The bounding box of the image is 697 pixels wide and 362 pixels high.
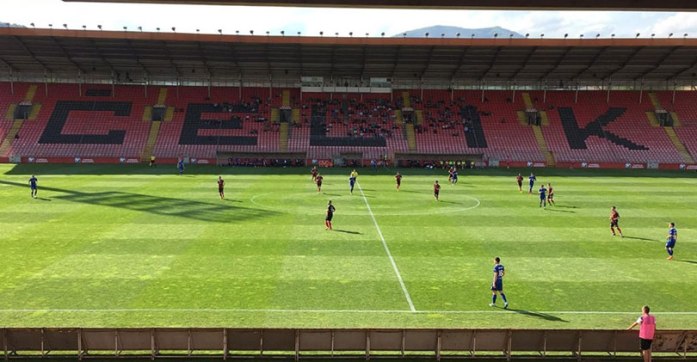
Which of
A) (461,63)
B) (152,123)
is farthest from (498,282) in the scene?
(152,123)

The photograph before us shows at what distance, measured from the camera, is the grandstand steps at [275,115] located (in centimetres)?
6662

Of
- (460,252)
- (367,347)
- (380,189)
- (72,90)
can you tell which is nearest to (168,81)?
(72,90)

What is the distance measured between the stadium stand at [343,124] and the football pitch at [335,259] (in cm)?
2386

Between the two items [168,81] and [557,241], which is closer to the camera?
[557,241]

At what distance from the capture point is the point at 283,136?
210 ft

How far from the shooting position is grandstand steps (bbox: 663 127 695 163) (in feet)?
200

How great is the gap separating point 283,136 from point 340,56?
11.5 m

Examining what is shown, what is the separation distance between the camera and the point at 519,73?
68.2 metres

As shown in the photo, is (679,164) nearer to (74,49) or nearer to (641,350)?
(641,350)

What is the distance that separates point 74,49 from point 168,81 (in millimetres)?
13046

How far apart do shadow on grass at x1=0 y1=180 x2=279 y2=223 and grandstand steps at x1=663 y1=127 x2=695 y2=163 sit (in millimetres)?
53075

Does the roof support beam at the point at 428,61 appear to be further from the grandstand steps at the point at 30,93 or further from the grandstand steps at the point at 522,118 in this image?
the grandstand steps at the point at 30,93

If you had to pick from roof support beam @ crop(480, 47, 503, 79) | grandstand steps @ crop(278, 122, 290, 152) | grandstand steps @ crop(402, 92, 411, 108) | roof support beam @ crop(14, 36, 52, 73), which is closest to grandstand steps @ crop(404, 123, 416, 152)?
grandstand steps @ crop(402, 92, 411, 108)

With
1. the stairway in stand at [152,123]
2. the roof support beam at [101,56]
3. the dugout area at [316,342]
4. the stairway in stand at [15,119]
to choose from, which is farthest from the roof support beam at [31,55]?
the dugout area at [316,342]
